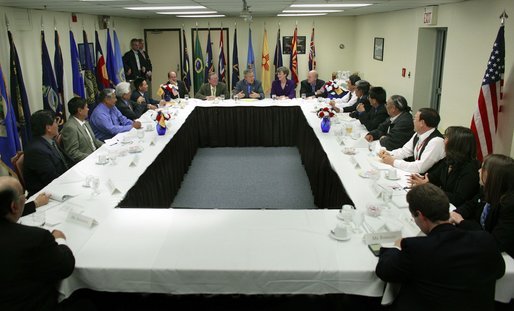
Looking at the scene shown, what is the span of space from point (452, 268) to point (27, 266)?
1861mm

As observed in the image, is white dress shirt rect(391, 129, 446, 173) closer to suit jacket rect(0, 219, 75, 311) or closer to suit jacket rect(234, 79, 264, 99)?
suit jacket rect(0, 219, 75, 311)

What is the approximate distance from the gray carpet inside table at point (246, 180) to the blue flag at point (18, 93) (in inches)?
85.2

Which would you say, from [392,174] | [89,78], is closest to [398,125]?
[392,174]

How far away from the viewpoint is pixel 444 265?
178 centimetres

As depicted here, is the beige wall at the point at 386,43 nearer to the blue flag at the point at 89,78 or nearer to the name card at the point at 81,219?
the blue flag at the point at 89,78

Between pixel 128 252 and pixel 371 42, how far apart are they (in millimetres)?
8083

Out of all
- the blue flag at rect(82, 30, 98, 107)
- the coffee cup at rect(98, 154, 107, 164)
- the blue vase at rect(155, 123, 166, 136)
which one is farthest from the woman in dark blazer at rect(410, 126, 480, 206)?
the blue flag at rect(82, 30, 98, 107)

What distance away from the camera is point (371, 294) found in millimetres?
2162

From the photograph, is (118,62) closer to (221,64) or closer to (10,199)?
(221,64)

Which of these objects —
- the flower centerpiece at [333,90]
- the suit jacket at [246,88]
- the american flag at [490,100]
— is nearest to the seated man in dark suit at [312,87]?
the flower centerpiece at [333,90]

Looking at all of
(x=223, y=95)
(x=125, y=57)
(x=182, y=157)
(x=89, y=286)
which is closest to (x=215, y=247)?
(x=89, y=286)

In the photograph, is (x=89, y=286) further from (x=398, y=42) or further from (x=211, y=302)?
(x=398, y=42)

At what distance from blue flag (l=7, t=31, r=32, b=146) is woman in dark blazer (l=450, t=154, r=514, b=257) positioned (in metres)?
5.04

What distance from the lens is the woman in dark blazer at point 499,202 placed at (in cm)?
220
